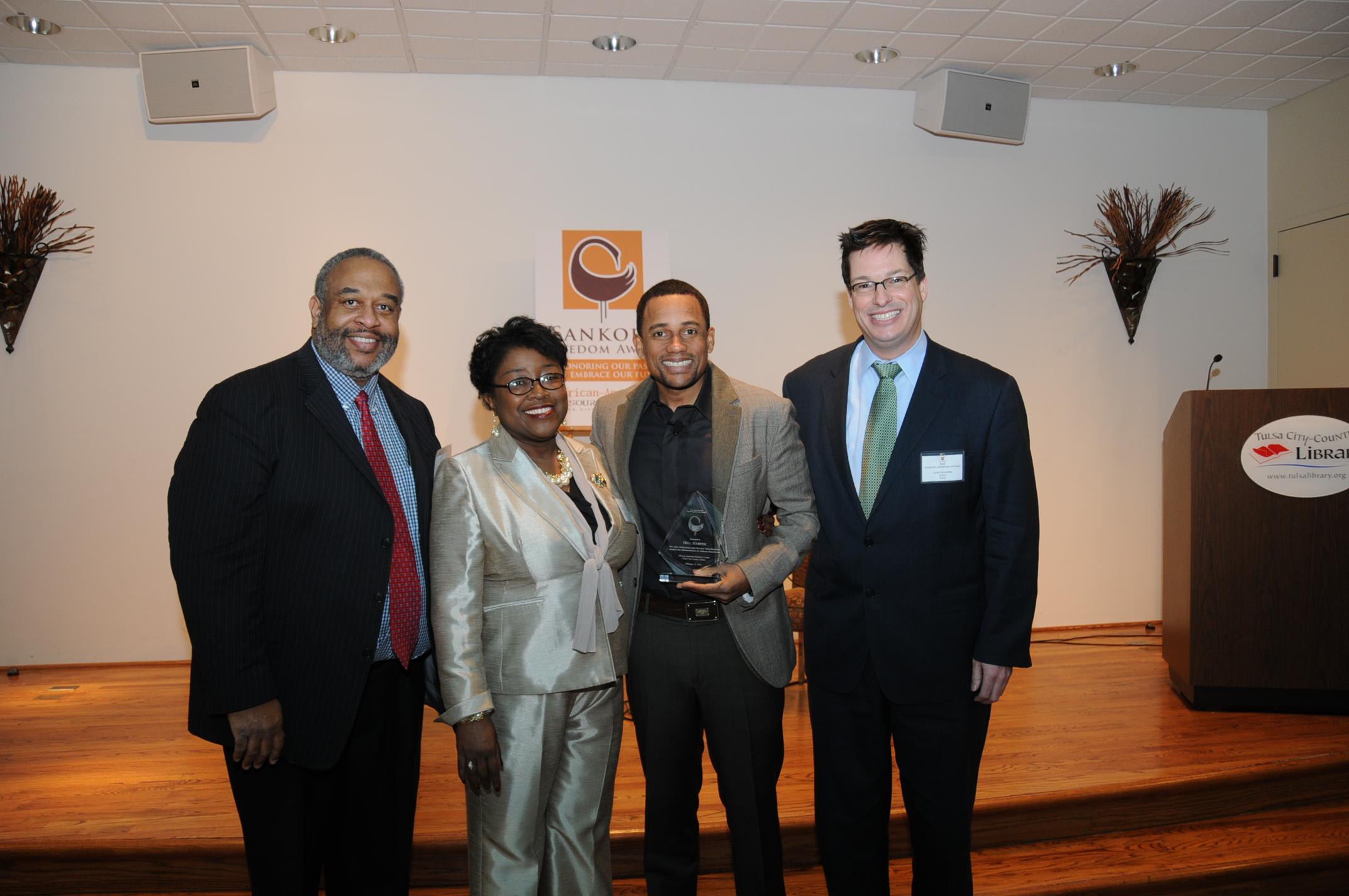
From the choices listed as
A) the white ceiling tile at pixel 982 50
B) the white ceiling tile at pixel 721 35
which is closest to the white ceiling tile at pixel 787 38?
the white ceiling tile at pixel 721 35

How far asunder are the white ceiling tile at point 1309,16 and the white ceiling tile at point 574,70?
3.73 meters

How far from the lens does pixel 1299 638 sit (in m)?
4.08

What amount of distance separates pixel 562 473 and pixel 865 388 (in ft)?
2.75

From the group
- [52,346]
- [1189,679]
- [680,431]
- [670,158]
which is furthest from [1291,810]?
[52,346]

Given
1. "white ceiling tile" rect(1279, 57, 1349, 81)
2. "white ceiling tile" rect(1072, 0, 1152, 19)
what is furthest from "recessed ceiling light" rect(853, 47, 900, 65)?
"white ceiling tile" rect(1279, 57, 1349, 81)

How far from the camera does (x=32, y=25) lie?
4.56 metres

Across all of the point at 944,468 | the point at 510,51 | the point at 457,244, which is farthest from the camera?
the point at 457,244

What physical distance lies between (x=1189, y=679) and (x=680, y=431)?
328 cm

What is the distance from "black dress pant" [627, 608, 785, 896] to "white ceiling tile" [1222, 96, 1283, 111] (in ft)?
19.5

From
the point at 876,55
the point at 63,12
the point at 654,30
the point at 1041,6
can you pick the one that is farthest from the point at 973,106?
the point at 63,12

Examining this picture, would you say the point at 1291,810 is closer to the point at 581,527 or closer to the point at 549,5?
the point at 581,527

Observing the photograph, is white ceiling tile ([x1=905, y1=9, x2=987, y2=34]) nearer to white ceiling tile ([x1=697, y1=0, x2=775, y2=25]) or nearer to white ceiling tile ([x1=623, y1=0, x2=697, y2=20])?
white ceiling tile ([x1=697, y1=0, x2=775, y2=25])

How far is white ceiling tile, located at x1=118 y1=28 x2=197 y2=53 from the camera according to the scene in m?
4.72

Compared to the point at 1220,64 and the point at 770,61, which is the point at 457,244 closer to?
the point at 770,61
